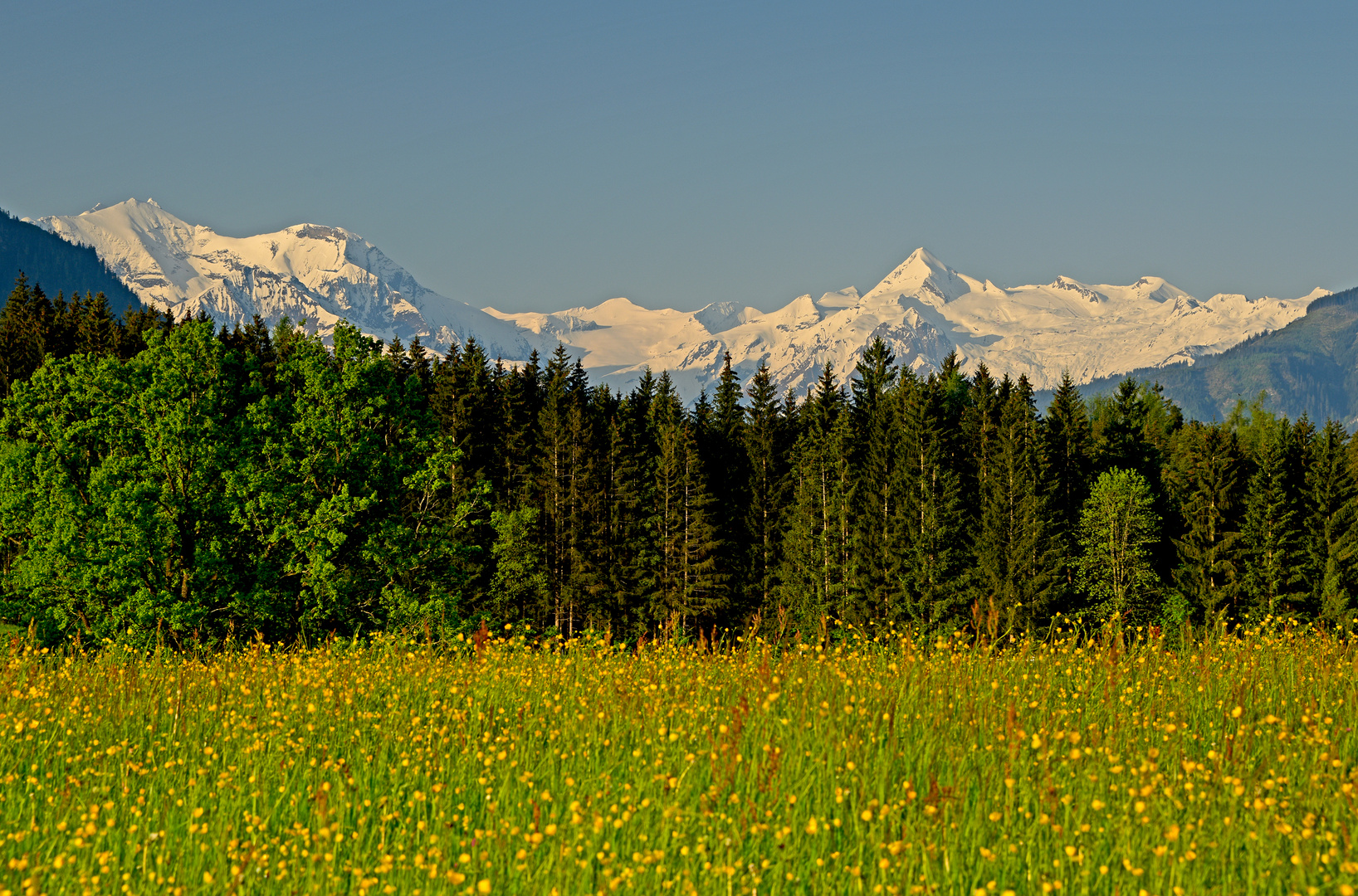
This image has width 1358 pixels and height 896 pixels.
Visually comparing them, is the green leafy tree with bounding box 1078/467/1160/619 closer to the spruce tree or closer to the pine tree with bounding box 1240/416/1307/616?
the pine tree with bounding box 1240/416/1307/616

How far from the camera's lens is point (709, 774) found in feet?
21.0

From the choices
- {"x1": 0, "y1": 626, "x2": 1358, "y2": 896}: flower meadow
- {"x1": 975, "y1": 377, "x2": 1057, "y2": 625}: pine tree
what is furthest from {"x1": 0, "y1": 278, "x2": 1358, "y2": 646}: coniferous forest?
{"x1": 0, "y1": 626, "x2": 1358, "y2": 896}: flower meadow

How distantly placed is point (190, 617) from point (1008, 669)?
91.5ft

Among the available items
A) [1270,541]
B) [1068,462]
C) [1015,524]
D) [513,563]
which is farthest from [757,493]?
[1270,541]

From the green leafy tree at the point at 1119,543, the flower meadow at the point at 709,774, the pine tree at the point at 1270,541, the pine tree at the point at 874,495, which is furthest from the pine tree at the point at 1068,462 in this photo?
the flower meadow at the point at 709,774

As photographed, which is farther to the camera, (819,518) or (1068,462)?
(1068,462)

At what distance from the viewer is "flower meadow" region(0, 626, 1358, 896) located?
4961 millimetres

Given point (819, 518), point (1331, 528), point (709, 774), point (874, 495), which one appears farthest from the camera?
point (819, 518)

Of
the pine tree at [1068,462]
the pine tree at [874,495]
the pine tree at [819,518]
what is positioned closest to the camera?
the pine tree at [874,495]

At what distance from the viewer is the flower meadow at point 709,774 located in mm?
4961

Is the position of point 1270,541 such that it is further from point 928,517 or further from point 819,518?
point 819,518

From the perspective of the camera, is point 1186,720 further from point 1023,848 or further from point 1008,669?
point 1023,848

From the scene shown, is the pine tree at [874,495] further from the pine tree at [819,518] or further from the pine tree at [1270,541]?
the pine tree at [1270,541]

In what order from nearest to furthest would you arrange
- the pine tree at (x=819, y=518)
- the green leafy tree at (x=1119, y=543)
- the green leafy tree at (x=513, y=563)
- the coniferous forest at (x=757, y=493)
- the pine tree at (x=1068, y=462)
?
the coniferous forest at (x=757, y=493), the green leafy tree at (x=513, y=563), the green leafy tree at (x=1119, y=543), the pine tree at (x=819, y=518), the pine tree at (x=1068, y=462)
